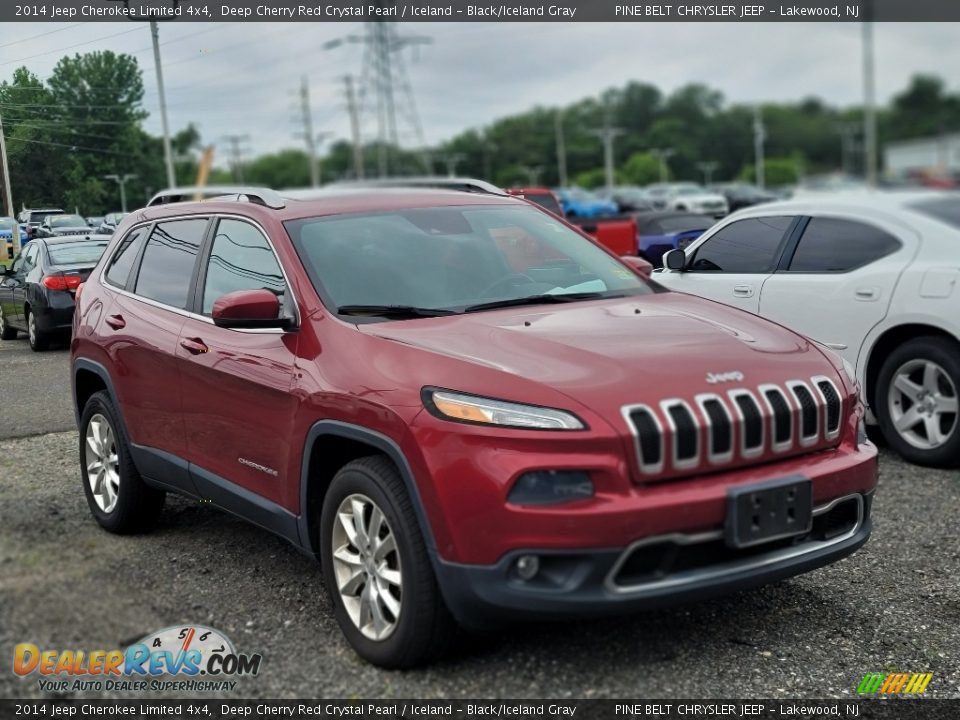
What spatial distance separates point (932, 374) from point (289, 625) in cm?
446

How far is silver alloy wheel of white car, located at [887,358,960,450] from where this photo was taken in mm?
6727

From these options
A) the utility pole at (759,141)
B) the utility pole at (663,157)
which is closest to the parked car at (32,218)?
the utility pole at (663,157)

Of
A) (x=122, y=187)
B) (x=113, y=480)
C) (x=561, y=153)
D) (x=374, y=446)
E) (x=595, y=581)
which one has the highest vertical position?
(x=561, y=153)

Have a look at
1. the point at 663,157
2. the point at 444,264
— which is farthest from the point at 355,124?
the point at 444,264

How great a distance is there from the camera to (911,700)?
12.3 ft

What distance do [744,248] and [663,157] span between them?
67.7m

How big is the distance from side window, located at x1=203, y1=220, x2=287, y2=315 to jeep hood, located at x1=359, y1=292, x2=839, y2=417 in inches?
28.4

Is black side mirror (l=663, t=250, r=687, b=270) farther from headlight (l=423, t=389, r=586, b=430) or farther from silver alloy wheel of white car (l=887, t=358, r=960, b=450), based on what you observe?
headlight (l=423, t=389, r=586, b=430)

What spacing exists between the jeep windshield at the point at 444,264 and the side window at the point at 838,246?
9.03ft

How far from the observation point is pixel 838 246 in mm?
7301

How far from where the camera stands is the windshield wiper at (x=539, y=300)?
436cm

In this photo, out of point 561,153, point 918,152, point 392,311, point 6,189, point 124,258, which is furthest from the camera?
point 561,153
